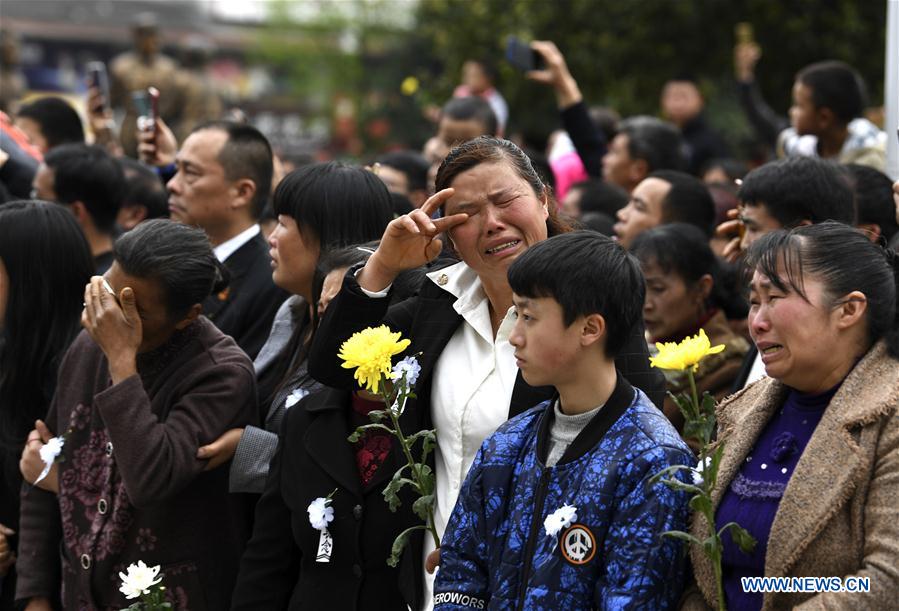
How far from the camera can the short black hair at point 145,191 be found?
6266 mm

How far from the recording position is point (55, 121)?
26.2 ft

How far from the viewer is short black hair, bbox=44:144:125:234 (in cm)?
584

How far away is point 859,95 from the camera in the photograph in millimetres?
6629

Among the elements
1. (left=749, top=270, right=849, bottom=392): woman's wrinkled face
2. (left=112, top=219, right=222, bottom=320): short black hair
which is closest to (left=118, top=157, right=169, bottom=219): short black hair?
(left=112, top=219, right=222, bottom=320): short black hair

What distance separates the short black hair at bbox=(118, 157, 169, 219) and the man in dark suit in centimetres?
67

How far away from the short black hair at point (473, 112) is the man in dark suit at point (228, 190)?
91.1 inches

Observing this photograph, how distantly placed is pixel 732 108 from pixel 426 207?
54.0ft

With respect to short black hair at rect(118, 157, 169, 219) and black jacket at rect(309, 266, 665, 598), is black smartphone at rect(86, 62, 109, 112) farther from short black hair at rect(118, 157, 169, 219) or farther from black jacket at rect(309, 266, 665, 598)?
black jacket at rect(309, 266, 665, 598)

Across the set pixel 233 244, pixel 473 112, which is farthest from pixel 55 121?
pixel 233 244

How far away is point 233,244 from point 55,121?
3221 mm

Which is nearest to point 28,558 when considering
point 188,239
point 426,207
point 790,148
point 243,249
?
point 188,239

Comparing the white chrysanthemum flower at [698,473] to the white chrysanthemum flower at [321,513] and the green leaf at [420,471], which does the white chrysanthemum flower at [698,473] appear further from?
the white chrysanthemum flower at [321,513]

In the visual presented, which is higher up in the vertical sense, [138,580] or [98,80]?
[98,80]

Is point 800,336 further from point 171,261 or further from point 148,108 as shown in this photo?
point 148,108
